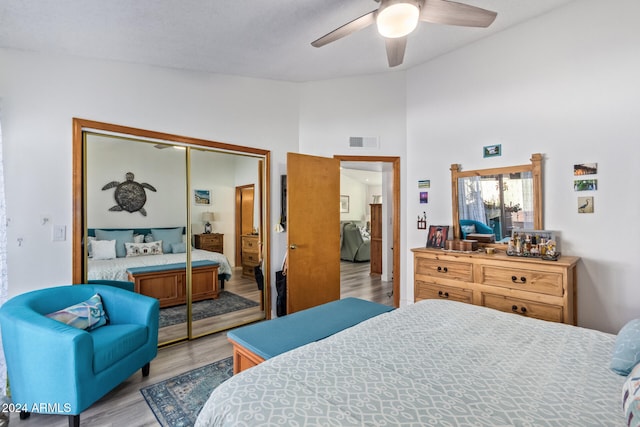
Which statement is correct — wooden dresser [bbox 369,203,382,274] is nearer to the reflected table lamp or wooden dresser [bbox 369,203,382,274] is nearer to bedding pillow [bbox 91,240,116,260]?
the reflected table lamp

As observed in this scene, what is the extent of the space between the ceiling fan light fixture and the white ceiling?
0.63 metres

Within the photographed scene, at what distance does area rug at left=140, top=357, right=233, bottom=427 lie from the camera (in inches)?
78.6

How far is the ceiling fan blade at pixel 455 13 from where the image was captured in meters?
1.87

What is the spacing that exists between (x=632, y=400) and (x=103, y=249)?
3430mm

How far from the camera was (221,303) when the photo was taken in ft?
11.8

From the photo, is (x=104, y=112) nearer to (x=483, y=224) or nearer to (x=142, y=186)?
(x=142, y=186)

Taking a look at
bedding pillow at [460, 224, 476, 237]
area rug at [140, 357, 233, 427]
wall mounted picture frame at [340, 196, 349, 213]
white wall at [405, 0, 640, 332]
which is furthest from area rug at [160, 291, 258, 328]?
wall mounted picture frame at [340, 196, 349, 213]

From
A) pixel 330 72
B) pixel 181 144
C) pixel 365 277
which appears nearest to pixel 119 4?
pixel 181 144

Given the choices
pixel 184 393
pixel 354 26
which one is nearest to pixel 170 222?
pixel 184 393

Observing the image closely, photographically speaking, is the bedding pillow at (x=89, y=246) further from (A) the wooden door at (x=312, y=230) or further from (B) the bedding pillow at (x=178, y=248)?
(A) the wooden door at (x=312, y=230)

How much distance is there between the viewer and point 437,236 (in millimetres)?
3447

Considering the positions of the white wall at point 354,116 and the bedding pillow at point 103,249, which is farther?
the white wall at point 354,116

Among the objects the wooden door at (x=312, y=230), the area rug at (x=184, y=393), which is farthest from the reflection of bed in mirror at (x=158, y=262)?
the area rug at (x=184, y=393)

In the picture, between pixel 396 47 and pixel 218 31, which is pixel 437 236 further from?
pixel 218 31
